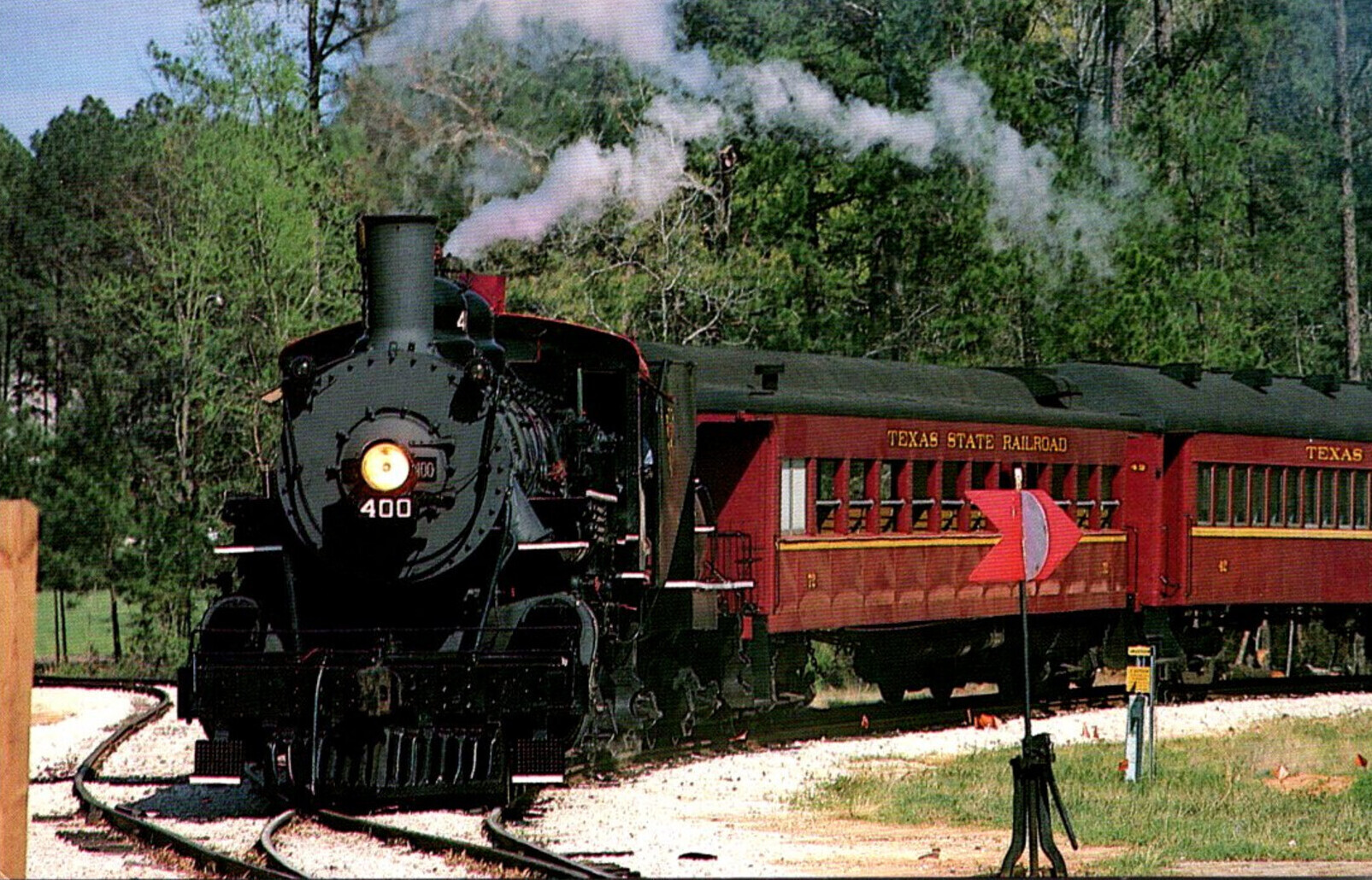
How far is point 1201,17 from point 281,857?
99.7 ft

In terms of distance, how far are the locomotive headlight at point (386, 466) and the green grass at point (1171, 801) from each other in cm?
309

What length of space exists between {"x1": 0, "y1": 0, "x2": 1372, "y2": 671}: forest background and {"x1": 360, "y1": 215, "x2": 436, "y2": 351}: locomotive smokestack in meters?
10.5

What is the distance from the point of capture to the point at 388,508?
11.6 m

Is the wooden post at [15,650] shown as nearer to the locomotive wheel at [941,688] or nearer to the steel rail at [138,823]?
the steel rail at [138,823]

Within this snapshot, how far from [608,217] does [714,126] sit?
5.82ft

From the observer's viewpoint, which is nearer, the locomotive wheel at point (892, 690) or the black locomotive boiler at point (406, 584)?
the black locomotive boiler at point (406, 584)

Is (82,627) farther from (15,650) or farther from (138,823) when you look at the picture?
(15,650)

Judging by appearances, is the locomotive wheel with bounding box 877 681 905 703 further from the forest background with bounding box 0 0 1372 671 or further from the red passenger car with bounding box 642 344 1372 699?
the forest background with bounding box 0 0 1372 671

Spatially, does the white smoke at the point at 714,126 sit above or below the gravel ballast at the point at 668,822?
above

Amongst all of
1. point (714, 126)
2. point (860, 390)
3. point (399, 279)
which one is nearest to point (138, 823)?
point (399, 279)

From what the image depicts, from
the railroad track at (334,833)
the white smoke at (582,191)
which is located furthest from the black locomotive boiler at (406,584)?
the white smoke at (582,191)

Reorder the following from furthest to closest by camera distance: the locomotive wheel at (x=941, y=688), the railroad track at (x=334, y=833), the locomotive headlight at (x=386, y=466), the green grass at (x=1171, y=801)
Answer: the locomotive wheel at (x=941, y=688), the locomotive headlight at (x=386, y=466), the green grass at (x=1171, y=801), the railroad track at (x=334, y=833)

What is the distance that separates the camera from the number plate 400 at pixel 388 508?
1156 cm

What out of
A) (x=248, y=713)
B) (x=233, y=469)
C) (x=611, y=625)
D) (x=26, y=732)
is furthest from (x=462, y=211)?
(x=26, y=732)
